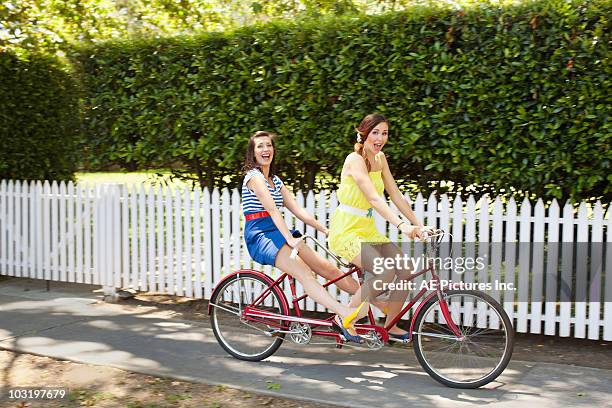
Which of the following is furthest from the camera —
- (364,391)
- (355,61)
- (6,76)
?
(6,76)

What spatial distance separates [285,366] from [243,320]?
1.74 ft

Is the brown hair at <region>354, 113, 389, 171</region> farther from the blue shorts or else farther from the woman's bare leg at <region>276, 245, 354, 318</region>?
the woman's bare leg at <region>276, 245, 354, 318</region>

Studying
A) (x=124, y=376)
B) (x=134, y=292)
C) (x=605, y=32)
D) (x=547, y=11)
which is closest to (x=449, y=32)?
(x=547, y=11)

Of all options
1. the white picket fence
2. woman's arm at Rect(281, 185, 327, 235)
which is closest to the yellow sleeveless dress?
woman's arm at Rect(281, 185, 327, 235)

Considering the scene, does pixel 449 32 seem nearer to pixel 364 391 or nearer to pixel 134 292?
pixel 364 391

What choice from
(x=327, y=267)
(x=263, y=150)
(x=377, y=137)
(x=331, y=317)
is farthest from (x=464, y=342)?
(x=263, y=150)

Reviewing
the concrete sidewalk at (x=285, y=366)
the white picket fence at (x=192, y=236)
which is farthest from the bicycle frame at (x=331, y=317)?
the white picket fence at (x=192, y=236)

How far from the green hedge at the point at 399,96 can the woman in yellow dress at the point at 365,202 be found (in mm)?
1320

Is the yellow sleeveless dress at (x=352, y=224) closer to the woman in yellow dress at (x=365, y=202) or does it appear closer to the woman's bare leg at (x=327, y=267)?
the woman in yellow dress at (x=365, y=202)

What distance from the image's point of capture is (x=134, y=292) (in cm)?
905

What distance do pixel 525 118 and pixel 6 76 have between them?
21.9 ft

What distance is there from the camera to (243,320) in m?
6.29

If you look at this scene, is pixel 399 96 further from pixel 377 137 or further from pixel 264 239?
pixel 264 239

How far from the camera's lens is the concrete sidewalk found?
209 inches
